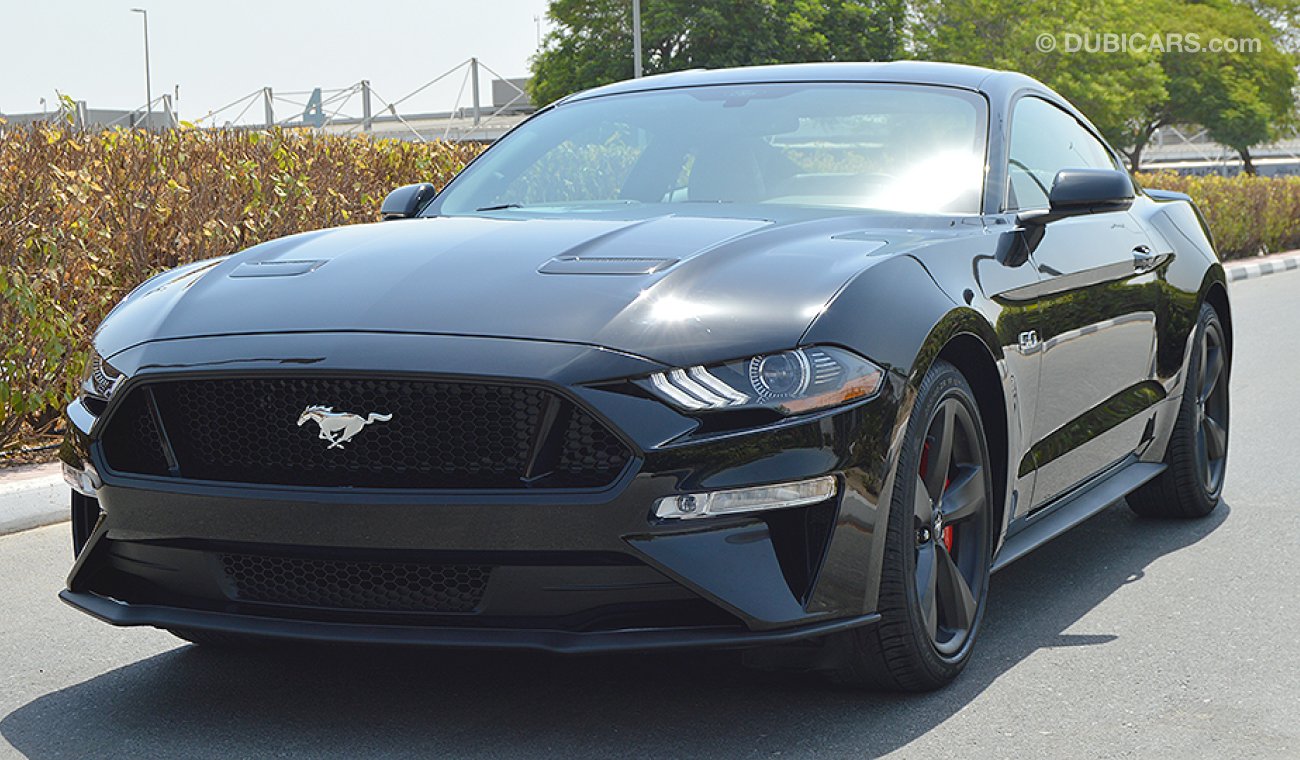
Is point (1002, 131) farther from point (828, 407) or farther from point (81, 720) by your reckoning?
point (81, 720)

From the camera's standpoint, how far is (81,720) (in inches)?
158

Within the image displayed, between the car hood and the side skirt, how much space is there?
86cm

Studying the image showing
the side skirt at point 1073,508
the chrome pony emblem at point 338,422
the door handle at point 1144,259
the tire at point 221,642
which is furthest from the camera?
the door handle at point 1144,259

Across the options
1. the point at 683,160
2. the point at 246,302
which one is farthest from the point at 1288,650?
the point at 246,302

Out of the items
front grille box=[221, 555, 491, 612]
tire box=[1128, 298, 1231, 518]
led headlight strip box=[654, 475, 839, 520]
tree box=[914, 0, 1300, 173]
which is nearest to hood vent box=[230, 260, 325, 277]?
front grille box=[221, 555, 491, 612]

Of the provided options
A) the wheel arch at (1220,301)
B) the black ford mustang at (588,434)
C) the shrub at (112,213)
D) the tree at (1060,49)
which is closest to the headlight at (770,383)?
the black ford mustang at (588,434)

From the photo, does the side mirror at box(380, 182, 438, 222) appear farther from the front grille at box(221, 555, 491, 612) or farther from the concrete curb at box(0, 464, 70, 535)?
the concrete curb at box(0, 464, 70, 535)

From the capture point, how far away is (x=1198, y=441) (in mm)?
6293

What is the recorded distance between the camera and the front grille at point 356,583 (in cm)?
356

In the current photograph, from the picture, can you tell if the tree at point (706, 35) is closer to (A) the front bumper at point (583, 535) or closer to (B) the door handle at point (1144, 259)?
(B) the door handle at point (1144, 259)

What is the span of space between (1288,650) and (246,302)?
8.73ft

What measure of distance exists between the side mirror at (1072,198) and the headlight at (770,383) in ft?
4.26

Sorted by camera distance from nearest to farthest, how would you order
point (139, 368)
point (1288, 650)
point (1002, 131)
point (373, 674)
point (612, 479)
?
1. point (612, 479)
2. point (139, 368)
3. point (373, 674)
4. point (1288, 650)
5. point (1002, 131)

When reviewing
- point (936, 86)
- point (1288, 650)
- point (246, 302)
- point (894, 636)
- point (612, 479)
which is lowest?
point (1288, 650)
